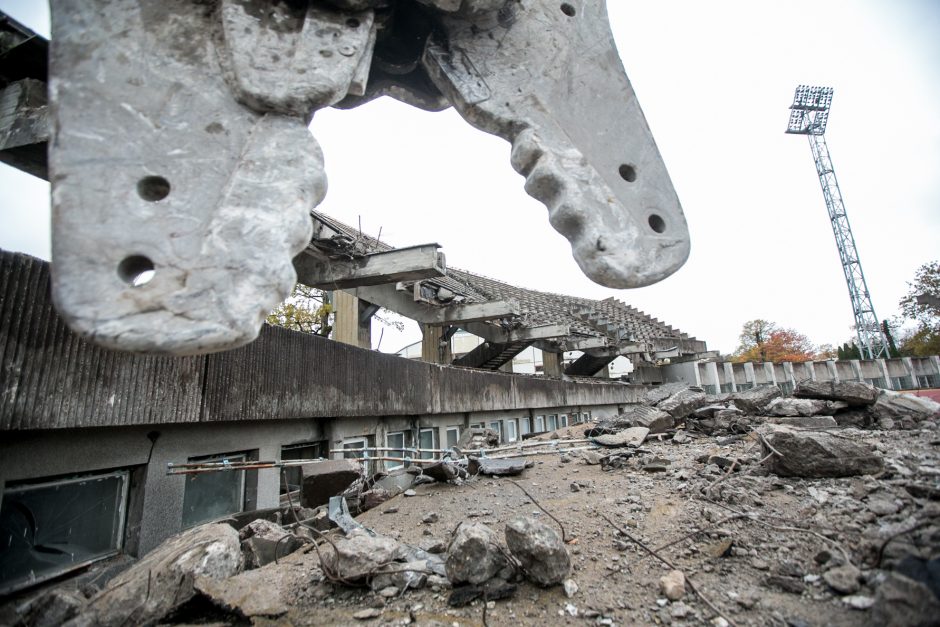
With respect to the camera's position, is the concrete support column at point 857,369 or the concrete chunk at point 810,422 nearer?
the concrete chunk at point 810,422

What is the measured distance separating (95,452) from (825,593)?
18.2ft

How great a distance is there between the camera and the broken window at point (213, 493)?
5.02 metres

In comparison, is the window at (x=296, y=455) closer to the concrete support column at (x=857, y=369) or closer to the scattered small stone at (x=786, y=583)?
the scattered small stone at (x=786, y=583)

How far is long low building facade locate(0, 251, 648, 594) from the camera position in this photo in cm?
353

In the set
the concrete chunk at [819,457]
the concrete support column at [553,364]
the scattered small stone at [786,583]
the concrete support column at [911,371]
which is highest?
the concrete support column at [553,364]

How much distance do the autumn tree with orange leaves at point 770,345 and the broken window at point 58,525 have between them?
54465 millimetres

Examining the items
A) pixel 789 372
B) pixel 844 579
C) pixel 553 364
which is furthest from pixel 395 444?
pixel 789 372

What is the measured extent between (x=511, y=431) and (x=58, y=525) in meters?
12.0

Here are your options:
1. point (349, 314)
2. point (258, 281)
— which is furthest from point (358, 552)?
point (349, 314)

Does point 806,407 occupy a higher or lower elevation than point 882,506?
higher

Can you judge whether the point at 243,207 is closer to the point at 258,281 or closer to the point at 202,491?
the point at 258,281

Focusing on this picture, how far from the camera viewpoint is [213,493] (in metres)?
5.34

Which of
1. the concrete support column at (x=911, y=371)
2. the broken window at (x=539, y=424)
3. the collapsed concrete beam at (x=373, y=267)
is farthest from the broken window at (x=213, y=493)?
the concrete support column at (x=911, y=371)

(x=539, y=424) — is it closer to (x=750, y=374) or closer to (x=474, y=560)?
(x=474, y=560)
